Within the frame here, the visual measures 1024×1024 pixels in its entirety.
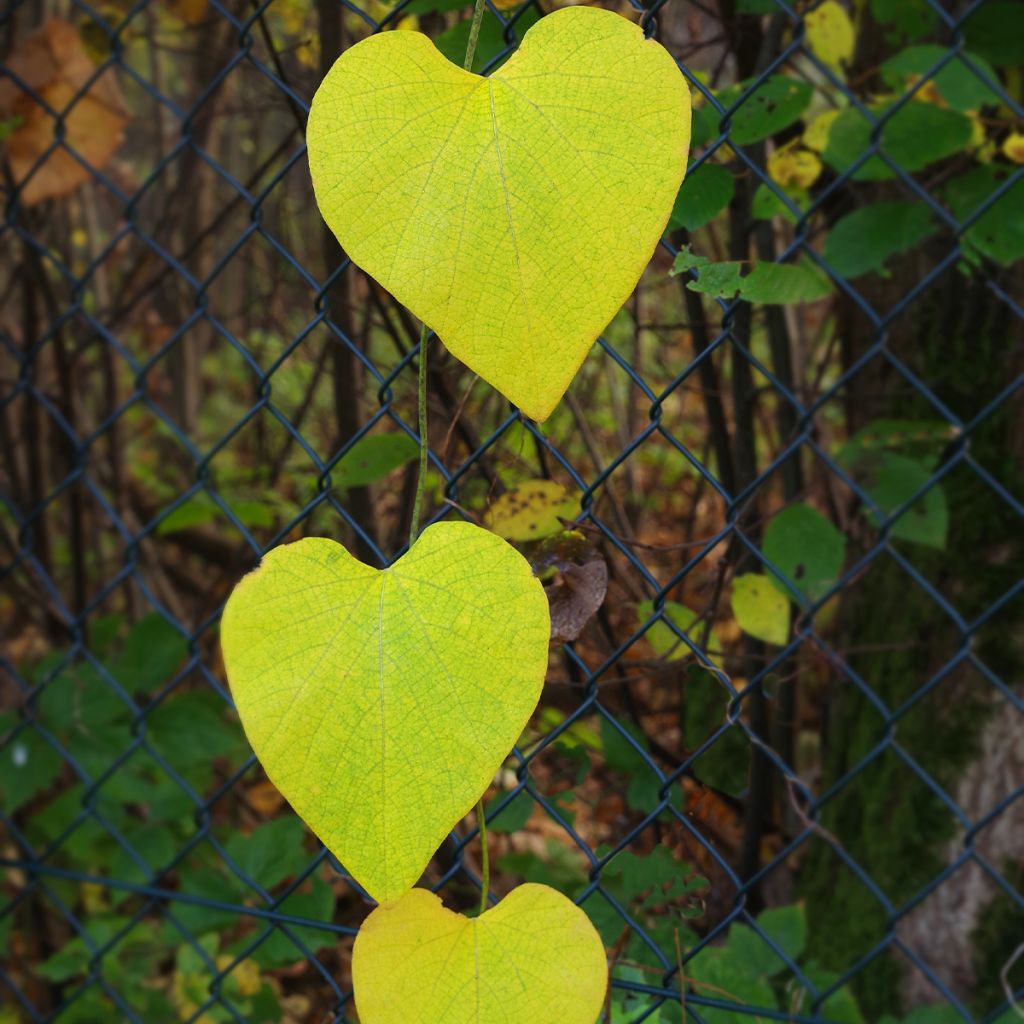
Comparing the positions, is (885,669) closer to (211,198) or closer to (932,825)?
(932,825)

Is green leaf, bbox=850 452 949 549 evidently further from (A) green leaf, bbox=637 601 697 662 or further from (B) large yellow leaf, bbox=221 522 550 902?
(B) large yellow leaf, bbox=221 522 550 902

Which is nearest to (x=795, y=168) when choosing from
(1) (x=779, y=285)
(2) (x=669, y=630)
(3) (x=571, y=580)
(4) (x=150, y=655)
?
(1) (x=779, y=285)

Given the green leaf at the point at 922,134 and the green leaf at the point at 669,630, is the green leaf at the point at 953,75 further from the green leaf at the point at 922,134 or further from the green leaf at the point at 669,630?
the green leaf at the point at 669,630

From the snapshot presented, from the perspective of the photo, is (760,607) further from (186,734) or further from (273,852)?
(186,734)

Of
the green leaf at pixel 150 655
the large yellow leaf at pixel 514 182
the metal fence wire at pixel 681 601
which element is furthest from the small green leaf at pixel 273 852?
the large yellow leaf at pixel 514 182

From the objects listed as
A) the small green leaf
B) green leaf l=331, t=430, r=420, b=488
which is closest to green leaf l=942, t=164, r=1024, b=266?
green leaf l=331, t=430, r=420, b=488

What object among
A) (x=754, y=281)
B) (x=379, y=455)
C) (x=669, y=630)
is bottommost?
(x=669, y=630)
